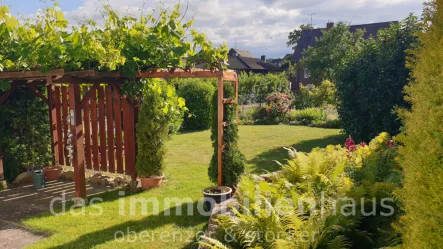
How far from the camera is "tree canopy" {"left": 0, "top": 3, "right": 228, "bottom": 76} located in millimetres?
4742

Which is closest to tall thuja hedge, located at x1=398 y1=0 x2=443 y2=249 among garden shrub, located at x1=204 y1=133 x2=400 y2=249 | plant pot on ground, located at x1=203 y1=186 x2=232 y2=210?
garden shrub, located at x1=204 y1=133 x2=400 y2=249

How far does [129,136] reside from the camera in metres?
6.77

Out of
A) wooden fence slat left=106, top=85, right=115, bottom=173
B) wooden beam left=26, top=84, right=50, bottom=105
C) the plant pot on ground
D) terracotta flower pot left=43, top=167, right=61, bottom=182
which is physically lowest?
terracotta flower pot left=43, top=167, right=61, bottom=182

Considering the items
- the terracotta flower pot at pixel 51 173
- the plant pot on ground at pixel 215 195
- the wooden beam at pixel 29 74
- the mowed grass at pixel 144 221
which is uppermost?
the wooden beam at pixel 29 74

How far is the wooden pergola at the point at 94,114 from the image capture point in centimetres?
543

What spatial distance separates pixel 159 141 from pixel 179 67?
1907 mm

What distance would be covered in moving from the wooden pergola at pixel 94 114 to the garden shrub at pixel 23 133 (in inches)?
7.5

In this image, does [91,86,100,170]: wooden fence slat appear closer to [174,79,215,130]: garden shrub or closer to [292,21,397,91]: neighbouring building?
[174,79,215,130]: garden shrub

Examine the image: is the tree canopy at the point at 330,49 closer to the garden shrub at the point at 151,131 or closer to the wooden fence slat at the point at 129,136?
the garden shrub at the point at 151,131

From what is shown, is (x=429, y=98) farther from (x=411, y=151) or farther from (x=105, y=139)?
(x=105, y=139)

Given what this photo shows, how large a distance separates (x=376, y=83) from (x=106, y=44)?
712 cm

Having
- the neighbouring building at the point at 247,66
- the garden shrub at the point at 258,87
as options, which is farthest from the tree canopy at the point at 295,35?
the garden shrub at the point at 258,87

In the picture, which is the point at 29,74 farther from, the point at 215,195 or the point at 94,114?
the point at 215,195

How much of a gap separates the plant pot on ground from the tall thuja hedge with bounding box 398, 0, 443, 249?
344 cm
